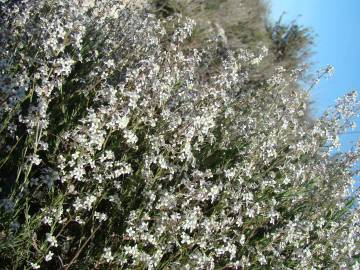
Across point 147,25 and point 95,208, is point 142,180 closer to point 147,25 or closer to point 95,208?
point 95,208

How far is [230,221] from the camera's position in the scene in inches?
109

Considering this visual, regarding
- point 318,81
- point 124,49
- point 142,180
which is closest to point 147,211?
point 142,180

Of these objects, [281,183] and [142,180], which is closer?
[142,180]

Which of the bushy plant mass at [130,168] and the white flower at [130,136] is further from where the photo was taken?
the white flower at [130,136]

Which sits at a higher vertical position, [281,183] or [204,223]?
[281,183]

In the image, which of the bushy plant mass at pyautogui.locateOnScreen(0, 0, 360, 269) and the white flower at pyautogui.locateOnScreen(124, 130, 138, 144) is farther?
the white flower at pyautogui.locateOnScreen(124, 130, 138, 144)

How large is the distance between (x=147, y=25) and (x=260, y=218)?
1797 mm

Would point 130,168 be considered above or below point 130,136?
below

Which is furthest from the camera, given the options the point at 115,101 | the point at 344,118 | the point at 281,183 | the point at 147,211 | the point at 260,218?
the point at 344,118

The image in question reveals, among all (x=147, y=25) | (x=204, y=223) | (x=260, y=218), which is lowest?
(x=204, y=223)

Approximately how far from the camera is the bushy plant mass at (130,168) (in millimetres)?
2406

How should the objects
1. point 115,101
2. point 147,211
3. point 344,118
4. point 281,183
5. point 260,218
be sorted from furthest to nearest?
point 344,118 → point 281,183 → point 260,218 → point 147,211 → point 115,101

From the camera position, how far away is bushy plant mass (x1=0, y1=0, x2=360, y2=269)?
2406mm

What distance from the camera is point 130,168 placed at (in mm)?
2559
